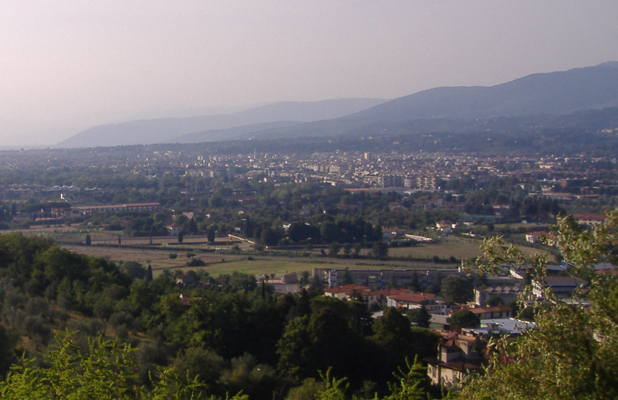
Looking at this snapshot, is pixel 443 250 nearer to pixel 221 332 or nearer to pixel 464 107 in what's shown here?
pixel 221 332

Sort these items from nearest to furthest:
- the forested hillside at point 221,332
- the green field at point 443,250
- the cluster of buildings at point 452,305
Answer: the forested hillside at point 221,332 < the cluster of buildings at point 452,305 < the green field at point 443,250

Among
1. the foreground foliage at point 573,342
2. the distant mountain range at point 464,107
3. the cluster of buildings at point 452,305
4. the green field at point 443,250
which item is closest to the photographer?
the foreground foliage at point 573,342

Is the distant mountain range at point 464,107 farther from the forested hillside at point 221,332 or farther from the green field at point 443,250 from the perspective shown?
the forested hillside at point 221,332

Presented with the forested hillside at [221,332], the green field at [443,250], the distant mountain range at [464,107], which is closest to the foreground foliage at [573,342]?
the forested hillside at [221,332]

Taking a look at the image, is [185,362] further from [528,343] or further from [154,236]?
[154,236]

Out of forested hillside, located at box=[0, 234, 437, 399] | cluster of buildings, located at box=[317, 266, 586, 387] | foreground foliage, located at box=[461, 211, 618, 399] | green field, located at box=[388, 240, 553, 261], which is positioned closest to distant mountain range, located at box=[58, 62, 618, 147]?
green field, located at box=[388, 240, 553, 261]

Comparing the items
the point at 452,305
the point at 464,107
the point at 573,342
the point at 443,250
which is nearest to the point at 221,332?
the point at 452,305

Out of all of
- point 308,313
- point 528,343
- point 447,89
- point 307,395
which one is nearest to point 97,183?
point 308,313

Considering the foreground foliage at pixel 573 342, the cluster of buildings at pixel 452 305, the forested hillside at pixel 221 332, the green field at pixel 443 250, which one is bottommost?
the green field at pixel 443 250

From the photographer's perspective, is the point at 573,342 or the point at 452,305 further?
the point at 452,305

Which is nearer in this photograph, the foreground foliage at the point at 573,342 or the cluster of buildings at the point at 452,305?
the foreground foliage at the point at 573,342

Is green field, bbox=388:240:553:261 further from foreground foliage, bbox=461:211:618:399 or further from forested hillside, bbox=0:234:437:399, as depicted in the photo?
foreground foliage, bbox=461:211:618:399
